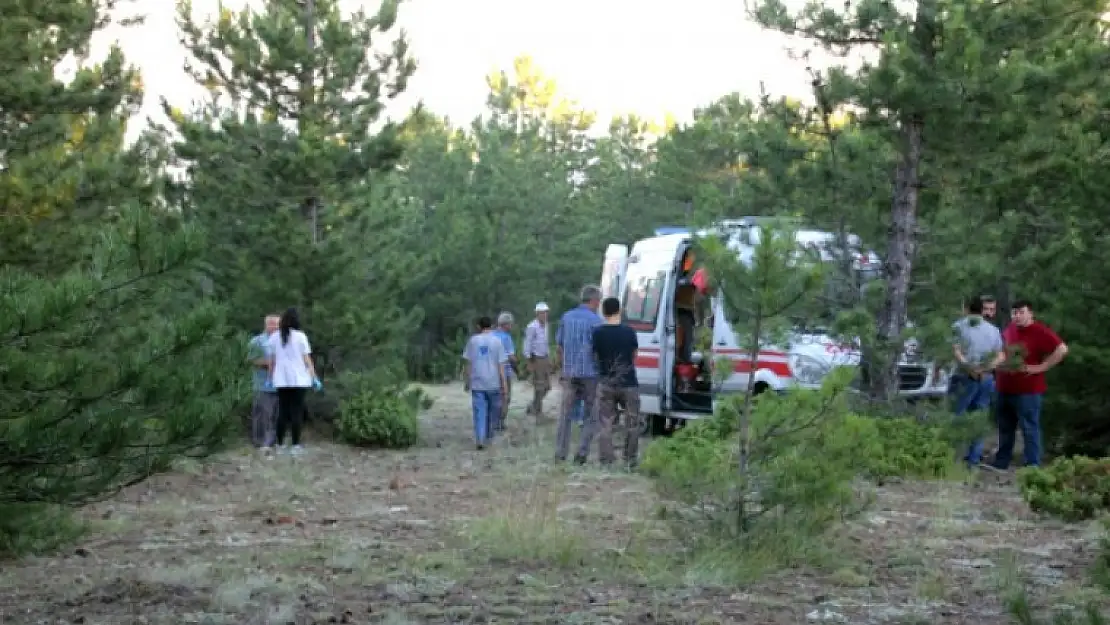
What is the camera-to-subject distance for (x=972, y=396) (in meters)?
13.5

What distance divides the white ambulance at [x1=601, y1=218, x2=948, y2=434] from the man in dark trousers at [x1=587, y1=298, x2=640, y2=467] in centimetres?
88

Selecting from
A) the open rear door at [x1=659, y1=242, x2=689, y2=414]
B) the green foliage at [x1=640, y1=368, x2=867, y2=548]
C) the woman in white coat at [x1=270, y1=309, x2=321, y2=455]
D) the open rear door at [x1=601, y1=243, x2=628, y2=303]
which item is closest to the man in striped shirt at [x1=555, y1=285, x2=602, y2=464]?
the open rear door at [x1=659, y1=242, x2=689, y2=414]

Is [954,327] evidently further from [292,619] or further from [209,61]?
[209,61]

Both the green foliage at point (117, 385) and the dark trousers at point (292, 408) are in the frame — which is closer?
the green foliage at point (117, 385)

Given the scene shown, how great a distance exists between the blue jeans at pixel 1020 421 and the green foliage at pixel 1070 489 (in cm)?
296

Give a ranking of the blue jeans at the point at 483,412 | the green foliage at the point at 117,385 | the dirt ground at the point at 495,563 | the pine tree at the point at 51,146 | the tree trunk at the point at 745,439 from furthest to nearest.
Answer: the blue jeans at the point at 483,412 < the pine tree at the point at 51,146 < the tree trunk at the point at 745,439 < the dirt ground at the point at 495,563 < the green foliage at the point at 117,385

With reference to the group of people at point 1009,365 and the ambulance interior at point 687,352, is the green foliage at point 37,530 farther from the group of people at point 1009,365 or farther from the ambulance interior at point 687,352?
the ambulance interior at point 687,352

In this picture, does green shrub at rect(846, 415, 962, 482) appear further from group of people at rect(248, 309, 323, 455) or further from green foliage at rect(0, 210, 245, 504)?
green foliage at rect(0, 210, 245, 504)

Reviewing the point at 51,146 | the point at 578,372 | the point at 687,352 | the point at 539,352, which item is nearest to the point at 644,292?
the point at 687,352

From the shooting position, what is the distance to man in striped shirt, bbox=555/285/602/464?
13531 mm

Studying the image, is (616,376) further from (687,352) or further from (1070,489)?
(1070,489)

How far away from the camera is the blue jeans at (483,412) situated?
52.9ft

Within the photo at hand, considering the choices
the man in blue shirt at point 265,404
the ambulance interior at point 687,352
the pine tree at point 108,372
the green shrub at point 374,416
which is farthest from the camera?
the green shrub at point 374,416

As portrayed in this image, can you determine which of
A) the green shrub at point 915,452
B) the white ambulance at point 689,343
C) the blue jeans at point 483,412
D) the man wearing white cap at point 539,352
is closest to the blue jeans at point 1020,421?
the white ambulance at point 689,343
